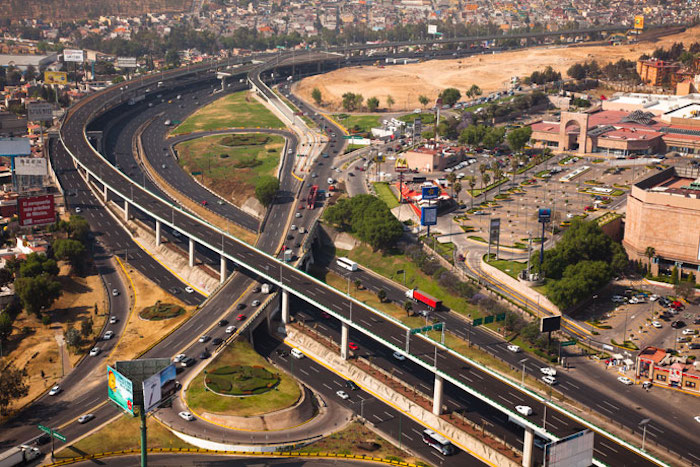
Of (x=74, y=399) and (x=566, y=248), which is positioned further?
(x=566, y=248)

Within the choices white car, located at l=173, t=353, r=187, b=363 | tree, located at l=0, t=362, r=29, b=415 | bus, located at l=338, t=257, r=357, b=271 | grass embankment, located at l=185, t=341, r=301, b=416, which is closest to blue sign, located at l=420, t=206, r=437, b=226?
bus, located at l=338, t=257, r=357, b=271

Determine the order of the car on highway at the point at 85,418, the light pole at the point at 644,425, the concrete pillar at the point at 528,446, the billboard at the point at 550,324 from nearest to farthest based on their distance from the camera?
the concrete pillar at the point at 528,446, the light pole at the point at 644,425, the car on highway at the point at 85,418, the billboard at the point at 550,324

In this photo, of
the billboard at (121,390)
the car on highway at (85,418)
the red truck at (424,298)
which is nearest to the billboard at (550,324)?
the red truck at (424,298)

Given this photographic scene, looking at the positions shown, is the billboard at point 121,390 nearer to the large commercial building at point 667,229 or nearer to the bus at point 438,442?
the bus at point 438,442

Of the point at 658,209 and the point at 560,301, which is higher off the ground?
the point at 658,209

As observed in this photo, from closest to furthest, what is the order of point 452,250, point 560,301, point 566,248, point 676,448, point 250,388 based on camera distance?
point 676,448
point 250,388
point 560,301
point 566,248
point 452,250

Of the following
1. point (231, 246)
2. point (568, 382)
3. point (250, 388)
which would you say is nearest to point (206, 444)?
point (250, 388)

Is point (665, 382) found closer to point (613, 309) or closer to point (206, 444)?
point (613, 309)

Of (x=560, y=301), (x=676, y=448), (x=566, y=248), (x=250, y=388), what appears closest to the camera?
(x=676, y=448)
